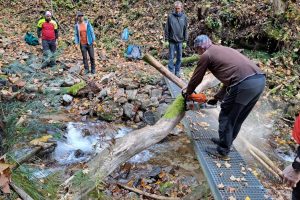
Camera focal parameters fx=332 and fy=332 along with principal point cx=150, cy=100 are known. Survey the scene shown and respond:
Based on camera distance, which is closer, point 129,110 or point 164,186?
point 164,186

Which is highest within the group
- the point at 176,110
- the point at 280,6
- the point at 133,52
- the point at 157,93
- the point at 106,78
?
the point at 280,6

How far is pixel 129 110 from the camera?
27.1 ft

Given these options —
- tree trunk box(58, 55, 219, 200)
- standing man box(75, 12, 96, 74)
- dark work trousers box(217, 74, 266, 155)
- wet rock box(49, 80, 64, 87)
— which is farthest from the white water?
standing man box(75, 12, 96, 74)

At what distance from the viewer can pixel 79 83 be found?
941cm

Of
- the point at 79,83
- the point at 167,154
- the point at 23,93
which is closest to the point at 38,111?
the point at 23,93

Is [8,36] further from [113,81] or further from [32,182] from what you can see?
[32,182]

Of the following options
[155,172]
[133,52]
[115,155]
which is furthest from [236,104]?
[133,52]

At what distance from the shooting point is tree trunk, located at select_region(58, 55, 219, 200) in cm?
390

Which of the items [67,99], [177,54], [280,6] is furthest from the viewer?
[280,6]

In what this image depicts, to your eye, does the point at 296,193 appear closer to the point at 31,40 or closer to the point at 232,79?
the point at 232,79

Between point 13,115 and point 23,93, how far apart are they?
0.93 meters

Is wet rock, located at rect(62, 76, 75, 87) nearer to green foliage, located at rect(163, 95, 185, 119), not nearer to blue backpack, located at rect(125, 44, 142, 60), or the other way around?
blue backpack, located at rect(125, 44, 142, 60)

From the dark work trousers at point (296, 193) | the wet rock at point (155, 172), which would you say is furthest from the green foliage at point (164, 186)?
the dark work trousers at point (296, 193)

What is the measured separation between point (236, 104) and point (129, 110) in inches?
157
